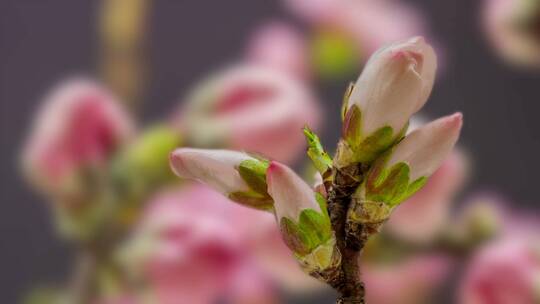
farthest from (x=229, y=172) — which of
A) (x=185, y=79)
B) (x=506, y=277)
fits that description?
(x=185, y=79)

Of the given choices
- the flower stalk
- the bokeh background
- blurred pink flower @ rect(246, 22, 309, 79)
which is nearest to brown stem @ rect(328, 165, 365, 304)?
the flower stalk

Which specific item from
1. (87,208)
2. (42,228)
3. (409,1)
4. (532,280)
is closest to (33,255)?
(42,228)

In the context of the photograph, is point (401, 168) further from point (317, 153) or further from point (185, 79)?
point (185, 79)

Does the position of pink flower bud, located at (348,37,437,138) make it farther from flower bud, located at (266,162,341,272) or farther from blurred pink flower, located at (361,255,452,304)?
blurred pink flower, located at (361,255,452,304)

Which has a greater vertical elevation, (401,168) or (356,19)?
(356,19)

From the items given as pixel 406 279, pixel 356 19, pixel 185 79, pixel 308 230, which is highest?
pixel 185 79

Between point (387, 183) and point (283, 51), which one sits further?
point (283, 51)

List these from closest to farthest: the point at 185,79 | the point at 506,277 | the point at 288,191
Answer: the point at 288,191 → the point at 506,277 → the point at 185,79
